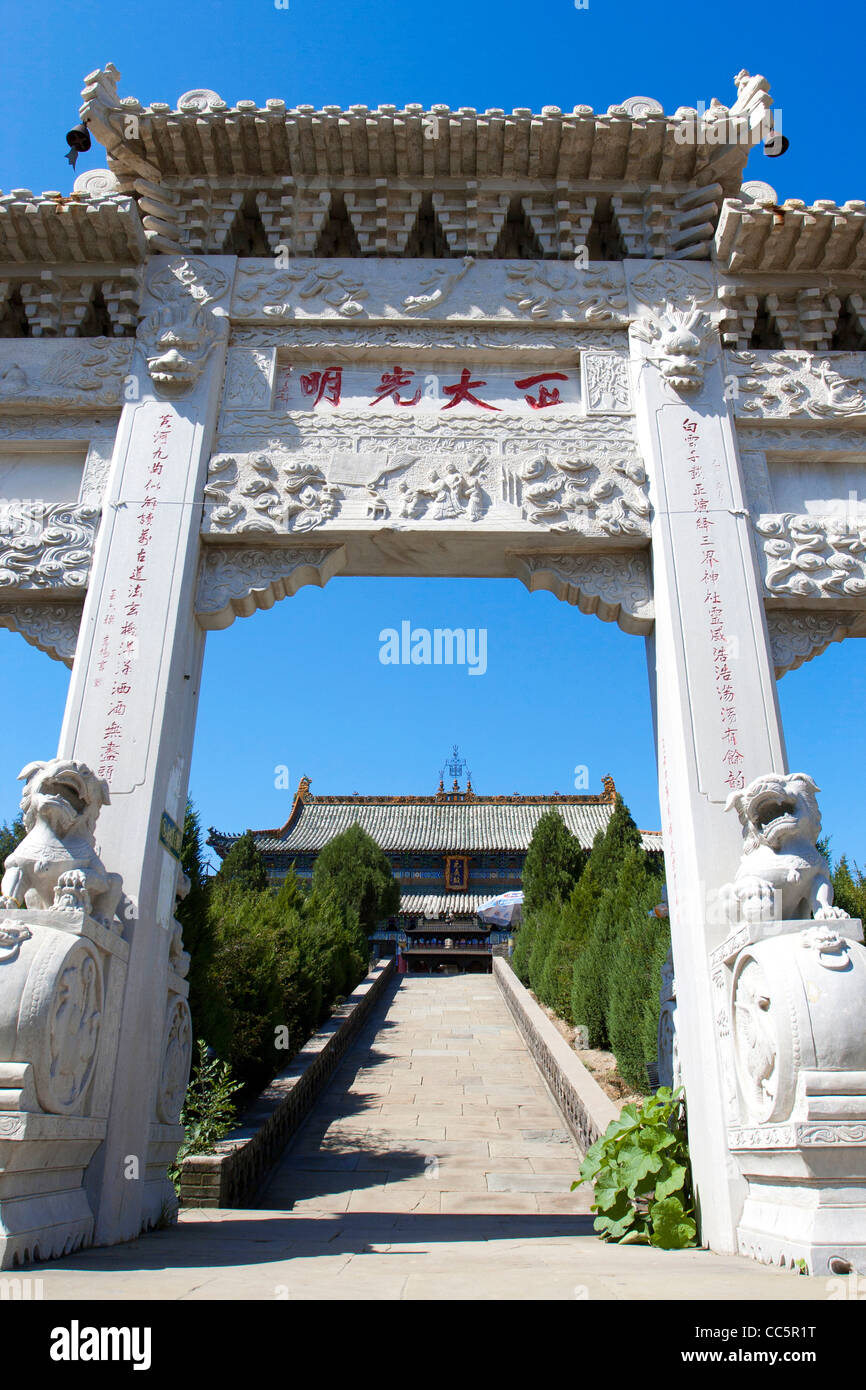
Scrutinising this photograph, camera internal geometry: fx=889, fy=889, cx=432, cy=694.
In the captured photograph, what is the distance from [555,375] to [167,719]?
123 inches

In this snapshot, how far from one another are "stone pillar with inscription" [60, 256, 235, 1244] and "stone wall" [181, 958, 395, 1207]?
0.85 meters

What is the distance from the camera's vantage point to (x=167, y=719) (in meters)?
4.52

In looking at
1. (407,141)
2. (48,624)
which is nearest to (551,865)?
(48,624)

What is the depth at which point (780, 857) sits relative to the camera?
3627 mm

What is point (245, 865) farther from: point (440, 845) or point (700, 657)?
point (700, 657)

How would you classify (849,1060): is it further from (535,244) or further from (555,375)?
(535,244)

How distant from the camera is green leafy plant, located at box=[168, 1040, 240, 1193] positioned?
17.6 feet

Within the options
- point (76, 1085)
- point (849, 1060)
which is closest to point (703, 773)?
point (849, 1060)

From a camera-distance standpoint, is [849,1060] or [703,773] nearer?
[849,1060]

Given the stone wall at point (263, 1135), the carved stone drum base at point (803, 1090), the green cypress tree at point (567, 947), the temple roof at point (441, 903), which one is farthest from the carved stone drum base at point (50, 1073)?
the temple roof at point (441, 903)

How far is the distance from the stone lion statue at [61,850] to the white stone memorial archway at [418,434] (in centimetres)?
2

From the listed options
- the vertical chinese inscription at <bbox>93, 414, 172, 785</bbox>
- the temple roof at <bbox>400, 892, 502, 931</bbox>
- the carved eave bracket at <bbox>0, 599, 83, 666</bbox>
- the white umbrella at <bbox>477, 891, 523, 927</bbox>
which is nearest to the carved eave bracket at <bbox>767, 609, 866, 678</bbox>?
the vertical chinese inscription at <bbox>93, 414, 172, 785</bbox>

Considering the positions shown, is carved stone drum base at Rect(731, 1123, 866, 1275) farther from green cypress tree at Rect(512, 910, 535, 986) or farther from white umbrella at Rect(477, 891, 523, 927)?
white umbrella at Rect(477, 891, 523, 927)

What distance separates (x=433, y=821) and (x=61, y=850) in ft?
92.8
